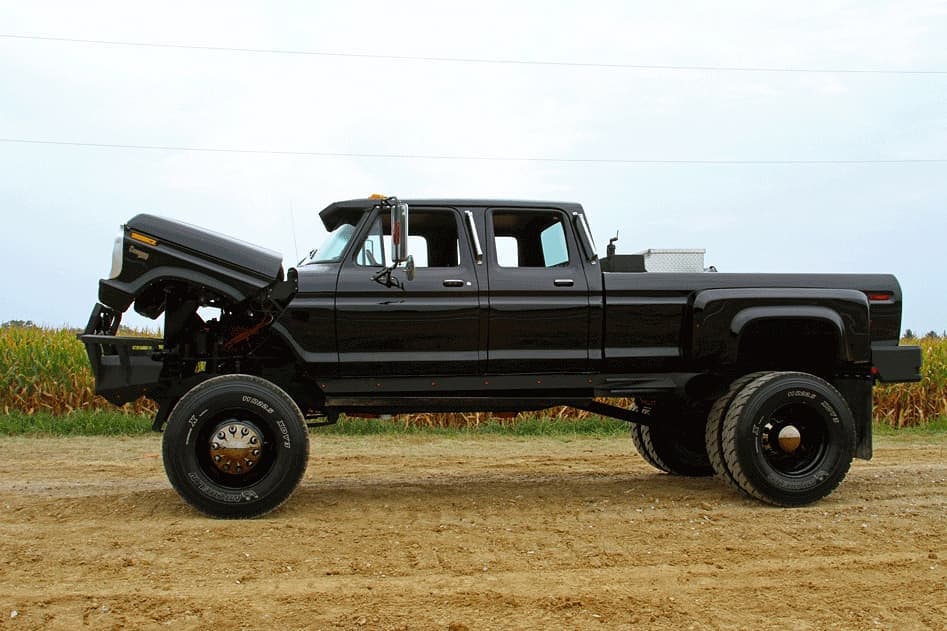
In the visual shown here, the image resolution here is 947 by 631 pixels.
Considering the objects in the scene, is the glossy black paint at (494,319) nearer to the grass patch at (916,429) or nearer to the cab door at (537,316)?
the cab door at (537,316)

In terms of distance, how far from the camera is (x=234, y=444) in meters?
6.28

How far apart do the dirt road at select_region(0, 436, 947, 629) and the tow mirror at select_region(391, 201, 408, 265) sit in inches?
74.6

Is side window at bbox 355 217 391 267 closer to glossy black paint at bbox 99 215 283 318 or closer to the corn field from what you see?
glossy black paint at bbox 99 215 283 318

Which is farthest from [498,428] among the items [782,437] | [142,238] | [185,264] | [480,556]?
[480,556]

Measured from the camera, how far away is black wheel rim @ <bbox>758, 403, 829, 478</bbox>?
6.97 metres

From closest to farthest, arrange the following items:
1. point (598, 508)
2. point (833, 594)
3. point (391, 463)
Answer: point (833, 594) → point (598, 508) → point (391, 463)

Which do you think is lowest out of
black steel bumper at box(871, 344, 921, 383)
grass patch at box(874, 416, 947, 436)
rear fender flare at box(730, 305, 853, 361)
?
grass patch at box(874, 416, 947, 436)

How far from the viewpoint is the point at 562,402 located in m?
7.04

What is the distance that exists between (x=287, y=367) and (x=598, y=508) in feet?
8.96

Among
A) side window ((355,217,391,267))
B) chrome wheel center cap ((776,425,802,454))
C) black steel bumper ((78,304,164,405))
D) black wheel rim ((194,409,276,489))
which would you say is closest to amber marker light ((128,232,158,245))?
black steel bumper ((78,304,164,405))

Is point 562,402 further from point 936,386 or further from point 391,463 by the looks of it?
point 936,386

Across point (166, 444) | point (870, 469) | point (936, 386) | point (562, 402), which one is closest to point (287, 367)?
point (166, 444)

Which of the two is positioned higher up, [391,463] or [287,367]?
[287,367]

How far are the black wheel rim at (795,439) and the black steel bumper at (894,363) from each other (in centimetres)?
79
